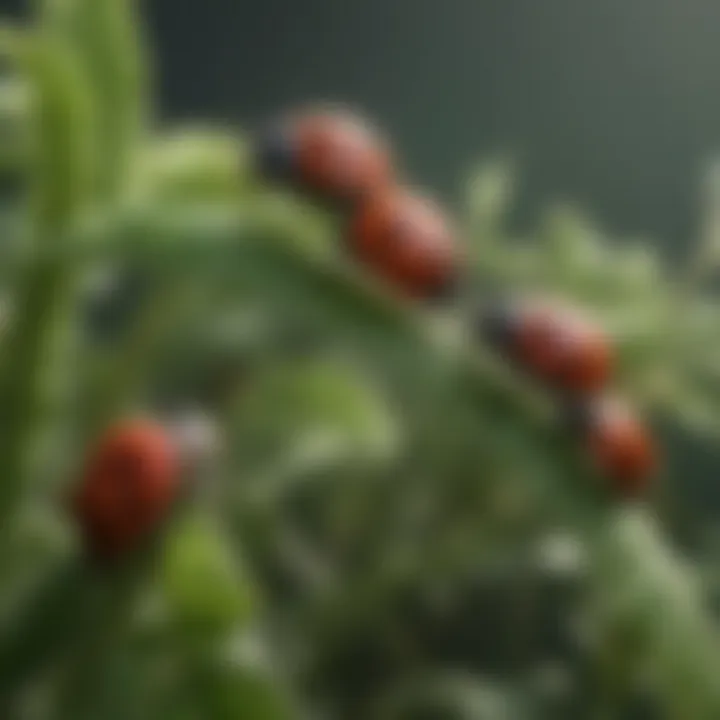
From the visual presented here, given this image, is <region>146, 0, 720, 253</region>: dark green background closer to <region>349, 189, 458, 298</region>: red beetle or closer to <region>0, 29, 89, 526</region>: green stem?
<region>349, 189, 458, 298</region>: red beetle

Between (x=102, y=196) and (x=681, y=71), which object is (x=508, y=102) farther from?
(x=102, y=196)

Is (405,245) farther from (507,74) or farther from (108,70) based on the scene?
(507,74)

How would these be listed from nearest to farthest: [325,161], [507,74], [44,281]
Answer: [44,281], [325,161], [507,74]

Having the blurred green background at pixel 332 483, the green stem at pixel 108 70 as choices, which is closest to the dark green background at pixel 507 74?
the blurred green background at pixel 332 483

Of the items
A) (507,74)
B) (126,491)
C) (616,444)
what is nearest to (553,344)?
(616,444)

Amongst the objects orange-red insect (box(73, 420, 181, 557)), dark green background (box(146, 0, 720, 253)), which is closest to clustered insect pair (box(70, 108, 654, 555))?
orange-red insect (box(73, 420, 181, 557))

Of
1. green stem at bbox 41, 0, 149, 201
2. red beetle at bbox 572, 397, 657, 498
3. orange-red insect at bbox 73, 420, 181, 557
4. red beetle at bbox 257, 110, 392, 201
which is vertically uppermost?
red beetle at bbox 257, 110, 392, 201

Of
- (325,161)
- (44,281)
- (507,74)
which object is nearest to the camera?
(44,281)
